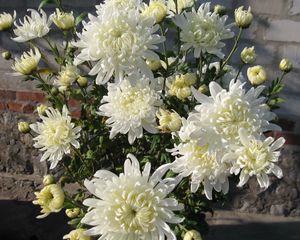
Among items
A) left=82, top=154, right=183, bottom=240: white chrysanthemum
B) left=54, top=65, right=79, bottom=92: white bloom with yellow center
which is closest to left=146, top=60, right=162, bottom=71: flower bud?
left=54, top=65, right=79, bottom=92: white bloom with yellow center

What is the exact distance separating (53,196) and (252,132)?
0.50 m

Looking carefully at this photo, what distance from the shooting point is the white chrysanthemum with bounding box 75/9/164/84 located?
4.39 feet

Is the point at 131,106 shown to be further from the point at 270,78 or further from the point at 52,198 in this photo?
the point at 270,78

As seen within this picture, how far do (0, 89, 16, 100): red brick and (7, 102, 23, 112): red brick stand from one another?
0.03m

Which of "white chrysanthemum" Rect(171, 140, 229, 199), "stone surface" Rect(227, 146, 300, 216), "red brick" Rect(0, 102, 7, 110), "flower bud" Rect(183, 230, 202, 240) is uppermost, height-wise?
"white chrysanthemum" Rect(171, 140, 229, 199)

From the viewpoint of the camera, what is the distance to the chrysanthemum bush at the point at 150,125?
1232 mm

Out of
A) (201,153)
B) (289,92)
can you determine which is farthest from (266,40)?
(201,153)

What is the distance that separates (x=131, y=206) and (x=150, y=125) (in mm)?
268

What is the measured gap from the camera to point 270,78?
2750mm

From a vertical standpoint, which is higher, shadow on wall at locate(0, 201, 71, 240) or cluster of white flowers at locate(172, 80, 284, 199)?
cluster of white flowers at locate(172, 80, 284, 199)

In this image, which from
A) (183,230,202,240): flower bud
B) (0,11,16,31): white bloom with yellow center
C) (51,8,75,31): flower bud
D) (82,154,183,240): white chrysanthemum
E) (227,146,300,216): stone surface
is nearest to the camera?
(82,154,183,240): white chrysanthemum

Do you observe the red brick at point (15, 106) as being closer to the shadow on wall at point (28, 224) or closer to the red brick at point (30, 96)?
the red brick at point (30, 96)

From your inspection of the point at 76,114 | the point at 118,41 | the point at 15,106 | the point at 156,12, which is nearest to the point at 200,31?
the point at 156,12

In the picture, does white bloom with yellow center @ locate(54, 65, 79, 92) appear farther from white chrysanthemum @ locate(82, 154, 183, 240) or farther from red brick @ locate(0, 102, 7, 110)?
red brick @ locate(0, 102, 7, 110)
